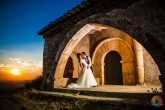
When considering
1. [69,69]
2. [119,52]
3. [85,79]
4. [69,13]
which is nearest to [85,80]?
[85,79]

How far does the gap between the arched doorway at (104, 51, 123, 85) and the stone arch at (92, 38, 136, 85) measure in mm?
450

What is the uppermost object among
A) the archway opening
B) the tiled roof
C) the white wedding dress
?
the tiled roof

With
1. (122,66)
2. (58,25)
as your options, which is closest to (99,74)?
(122,66)

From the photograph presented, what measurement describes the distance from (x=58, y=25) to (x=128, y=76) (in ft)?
16.4

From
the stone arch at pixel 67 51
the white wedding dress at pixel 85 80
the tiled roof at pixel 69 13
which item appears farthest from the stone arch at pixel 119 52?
the tiled roof at pixel 69 13

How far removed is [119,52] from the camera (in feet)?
35.6

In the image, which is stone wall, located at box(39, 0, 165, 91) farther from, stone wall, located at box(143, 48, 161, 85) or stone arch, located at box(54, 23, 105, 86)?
stone wall, located at box(143, 48, 161, 85)

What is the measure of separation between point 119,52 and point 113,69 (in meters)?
1.33

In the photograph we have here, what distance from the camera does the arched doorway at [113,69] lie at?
36.6ft

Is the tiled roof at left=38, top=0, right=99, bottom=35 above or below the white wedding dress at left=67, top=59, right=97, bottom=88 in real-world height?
above

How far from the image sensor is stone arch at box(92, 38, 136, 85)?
32.8 feet

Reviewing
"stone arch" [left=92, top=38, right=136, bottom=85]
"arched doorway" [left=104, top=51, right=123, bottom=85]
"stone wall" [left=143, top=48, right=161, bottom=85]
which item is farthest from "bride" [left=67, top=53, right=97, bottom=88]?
"stone wall" [left=143, top=48, right=161, bottom=85]

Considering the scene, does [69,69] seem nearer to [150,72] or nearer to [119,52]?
[119,52]

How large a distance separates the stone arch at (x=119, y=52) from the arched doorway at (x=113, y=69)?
45 cm
